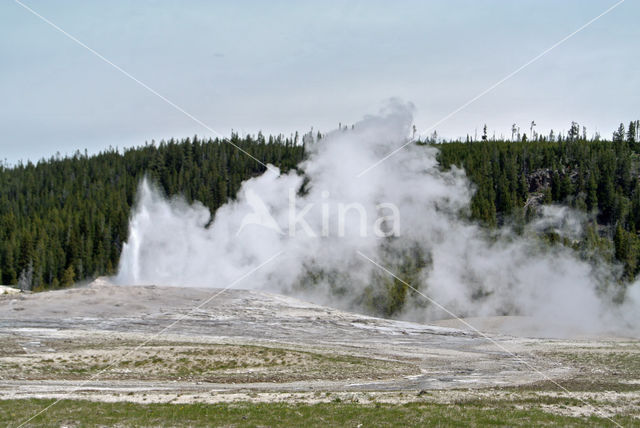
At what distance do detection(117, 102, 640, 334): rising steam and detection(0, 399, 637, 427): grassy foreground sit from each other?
45.7 m

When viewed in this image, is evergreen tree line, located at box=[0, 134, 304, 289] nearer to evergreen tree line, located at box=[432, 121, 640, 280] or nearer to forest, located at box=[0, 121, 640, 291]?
forest, located at box=[0, 121, 640, 291]

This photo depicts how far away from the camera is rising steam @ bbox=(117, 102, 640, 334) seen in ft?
231

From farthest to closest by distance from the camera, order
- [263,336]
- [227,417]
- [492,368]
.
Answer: [263,336] < [492,368] < [227,417]

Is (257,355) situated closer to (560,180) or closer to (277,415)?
(277,415)

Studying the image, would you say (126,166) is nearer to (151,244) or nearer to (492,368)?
(151,244)

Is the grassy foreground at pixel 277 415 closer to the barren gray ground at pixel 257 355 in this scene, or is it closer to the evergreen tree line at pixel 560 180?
the barren gray ground at pixel 257 355

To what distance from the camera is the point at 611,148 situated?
160 m

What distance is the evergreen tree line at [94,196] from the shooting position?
115 m

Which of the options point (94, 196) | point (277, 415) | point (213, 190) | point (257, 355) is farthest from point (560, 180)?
point (277, 415)

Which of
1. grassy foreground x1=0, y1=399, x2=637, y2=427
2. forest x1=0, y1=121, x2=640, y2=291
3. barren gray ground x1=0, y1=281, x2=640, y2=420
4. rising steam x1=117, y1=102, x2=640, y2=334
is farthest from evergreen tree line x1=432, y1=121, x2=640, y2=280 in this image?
grassy foreground x1=0, y1=399, x2=637, y2=427

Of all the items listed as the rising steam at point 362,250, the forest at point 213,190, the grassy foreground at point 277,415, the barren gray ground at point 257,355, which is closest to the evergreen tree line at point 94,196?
the forest at point 213,190

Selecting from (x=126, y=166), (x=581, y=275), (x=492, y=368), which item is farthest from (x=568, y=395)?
(x=126, y=166)

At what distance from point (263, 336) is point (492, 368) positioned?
58.0 ft

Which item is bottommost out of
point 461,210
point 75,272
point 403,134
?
point 75,272
